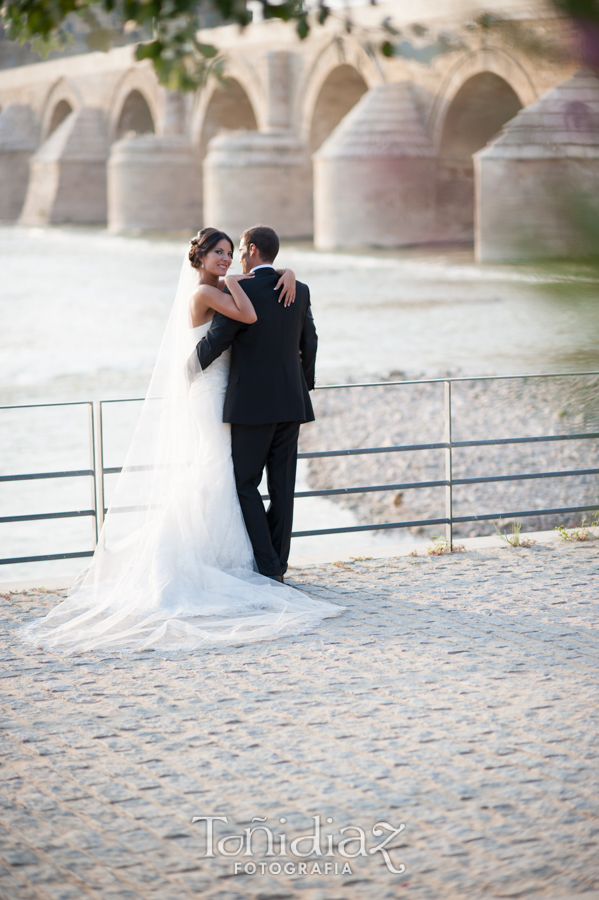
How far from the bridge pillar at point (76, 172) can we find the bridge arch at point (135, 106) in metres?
0.83

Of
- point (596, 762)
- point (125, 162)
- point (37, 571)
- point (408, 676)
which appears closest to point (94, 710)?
point (408, 676)

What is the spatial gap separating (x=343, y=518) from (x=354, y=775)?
771 cm

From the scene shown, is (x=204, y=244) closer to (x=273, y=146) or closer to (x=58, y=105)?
(x=273, y=146)

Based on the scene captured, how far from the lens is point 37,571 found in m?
A: 9.17

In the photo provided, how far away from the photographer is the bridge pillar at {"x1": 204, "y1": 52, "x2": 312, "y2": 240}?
33750mm

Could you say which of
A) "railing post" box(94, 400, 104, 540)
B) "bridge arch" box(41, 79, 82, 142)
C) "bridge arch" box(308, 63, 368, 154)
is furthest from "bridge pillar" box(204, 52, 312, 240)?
"railing post" box(94, 400, 104, 540)

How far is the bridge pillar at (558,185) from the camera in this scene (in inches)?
36.9

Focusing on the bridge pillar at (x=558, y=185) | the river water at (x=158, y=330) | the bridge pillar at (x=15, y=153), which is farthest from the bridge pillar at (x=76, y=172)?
the bridge pillar at (x=558, y=185)

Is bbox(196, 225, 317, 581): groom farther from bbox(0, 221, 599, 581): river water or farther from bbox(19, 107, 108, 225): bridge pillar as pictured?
bbox(19, 107, 108, 225): bridge pillar

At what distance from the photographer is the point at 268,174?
1340 inches

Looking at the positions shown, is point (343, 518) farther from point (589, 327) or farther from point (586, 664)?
point (589, 327)

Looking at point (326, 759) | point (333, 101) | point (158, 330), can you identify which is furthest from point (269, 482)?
point (333, 101)

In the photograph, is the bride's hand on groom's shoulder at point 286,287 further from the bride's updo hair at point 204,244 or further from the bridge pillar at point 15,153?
the bridge pillar at point 15,153

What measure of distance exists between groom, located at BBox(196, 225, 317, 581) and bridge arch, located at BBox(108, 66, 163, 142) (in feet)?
128
